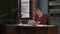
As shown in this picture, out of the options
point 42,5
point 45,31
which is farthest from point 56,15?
point 45,31

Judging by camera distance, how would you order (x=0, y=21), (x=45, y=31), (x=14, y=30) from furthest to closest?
(x=45, y=31), (x=14, y=30), (x=0, y=21)

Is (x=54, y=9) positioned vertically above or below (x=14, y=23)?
above

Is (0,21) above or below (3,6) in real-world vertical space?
below

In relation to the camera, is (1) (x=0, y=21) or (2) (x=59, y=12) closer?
(1) (x=0, y=21)

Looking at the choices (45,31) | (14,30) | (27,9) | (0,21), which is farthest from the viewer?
(27,9)

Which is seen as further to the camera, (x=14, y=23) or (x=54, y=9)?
(x=54, y=9)

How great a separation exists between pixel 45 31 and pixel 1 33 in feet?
2.39

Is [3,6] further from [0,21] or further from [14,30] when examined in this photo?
[14,30]

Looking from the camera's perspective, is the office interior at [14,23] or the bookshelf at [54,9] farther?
the bookshelf at [54,9]

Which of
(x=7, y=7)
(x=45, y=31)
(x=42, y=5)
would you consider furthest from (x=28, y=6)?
(x=7, y=7)

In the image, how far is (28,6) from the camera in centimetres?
480

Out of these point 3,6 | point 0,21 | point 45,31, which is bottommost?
point 45,31

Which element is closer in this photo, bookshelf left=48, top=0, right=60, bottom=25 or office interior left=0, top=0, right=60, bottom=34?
office interior left=0, top=0, right=60, bottom=34

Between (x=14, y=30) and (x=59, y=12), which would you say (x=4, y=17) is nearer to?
(x=14, y=30)
